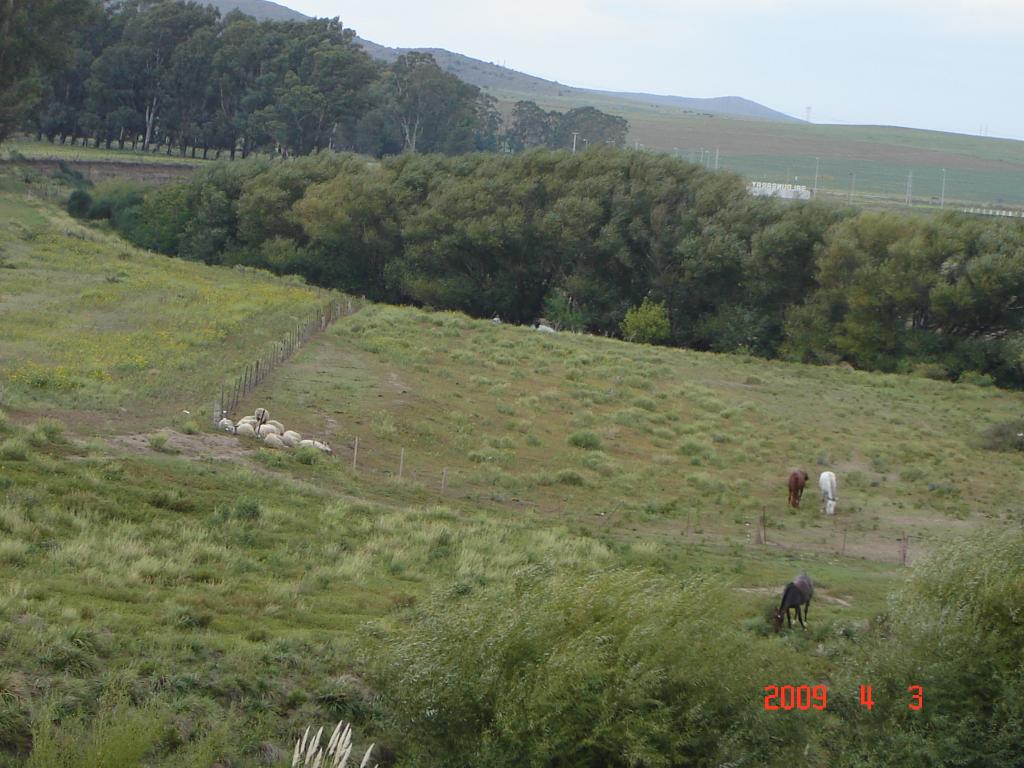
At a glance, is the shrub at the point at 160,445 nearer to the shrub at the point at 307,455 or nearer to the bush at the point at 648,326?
the shrub at the point at 307,455

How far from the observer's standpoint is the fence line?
26167mm

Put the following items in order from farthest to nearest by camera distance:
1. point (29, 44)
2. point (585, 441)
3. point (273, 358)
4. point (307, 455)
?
point (29, 44) → point (273, 358) → point (585, 441) → point (307, 455)

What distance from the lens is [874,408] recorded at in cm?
3997

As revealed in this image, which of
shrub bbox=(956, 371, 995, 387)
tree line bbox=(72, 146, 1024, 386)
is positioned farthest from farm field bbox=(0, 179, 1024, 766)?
tree line bbox=(72, 146, 1024, 386)

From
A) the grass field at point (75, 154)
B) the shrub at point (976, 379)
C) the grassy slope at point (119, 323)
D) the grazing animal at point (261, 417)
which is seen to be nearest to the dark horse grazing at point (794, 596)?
the grazing animal at point (261, 417)

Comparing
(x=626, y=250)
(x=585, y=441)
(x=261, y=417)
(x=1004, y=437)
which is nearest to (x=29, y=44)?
(x=626, y=250)

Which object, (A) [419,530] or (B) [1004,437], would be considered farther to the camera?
(B) [1004,437]

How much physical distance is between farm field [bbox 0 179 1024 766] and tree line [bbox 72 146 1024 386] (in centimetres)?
986

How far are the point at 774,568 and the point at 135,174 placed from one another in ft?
276

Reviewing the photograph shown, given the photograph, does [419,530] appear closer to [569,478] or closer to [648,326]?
[569,478]

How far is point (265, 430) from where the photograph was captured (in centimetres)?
2395

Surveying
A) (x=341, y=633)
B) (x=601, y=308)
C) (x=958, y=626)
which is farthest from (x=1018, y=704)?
(x=601, y=308)
